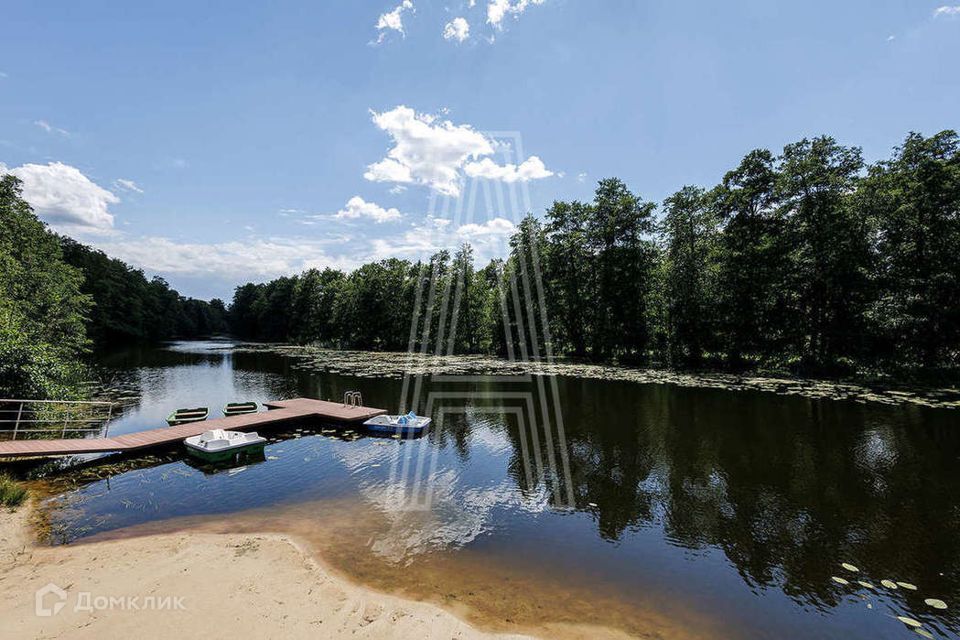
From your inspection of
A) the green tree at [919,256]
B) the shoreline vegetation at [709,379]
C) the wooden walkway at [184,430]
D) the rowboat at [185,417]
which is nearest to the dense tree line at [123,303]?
the shoreline vegetation at [709,379]

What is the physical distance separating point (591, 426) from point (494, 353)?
49.7 meters

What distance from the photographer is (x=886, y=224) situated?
3506 centimetres

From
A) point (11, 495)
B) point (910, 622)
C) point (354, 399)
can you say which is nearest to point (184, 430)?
point (11, 495)

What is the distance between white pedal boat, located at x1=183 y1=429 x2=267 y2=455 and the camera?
1526 centimetres

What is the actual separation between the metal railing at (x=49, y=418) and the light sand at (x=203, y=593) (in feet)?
28.7

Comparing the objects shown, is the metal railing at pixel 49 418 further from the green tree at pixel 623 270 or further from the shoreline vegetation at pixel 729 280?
the green tree at pixel 623 270

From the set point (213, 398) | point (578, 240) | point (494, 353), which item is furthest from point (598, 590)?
point (494, 353)

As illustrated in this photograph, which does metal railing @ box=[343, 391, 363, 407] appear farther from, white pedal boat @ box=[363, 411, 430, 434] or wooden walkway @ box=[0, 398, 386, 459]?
white pedal boat @ box=[363, 411, 430, 434]

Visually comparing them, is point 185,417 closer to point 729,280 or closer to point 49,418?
point 49,418

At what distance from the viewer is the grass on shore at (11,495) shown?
422 inches

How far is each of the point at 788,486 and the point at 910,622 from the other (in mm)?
6567

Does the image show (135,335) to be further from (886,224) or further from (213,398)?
(886,224)

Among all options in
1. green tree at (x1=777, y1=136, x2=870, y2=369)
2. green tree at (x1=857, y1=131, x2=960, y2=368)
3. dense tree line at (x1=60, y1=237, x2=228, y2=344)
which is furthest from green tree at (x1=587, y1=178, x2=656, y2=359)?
dense tree line at (x1=60, y1=237, x2=228, y2=344)

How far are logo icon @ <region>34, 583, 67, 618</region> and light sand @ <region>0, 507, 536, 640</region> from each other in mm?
70
